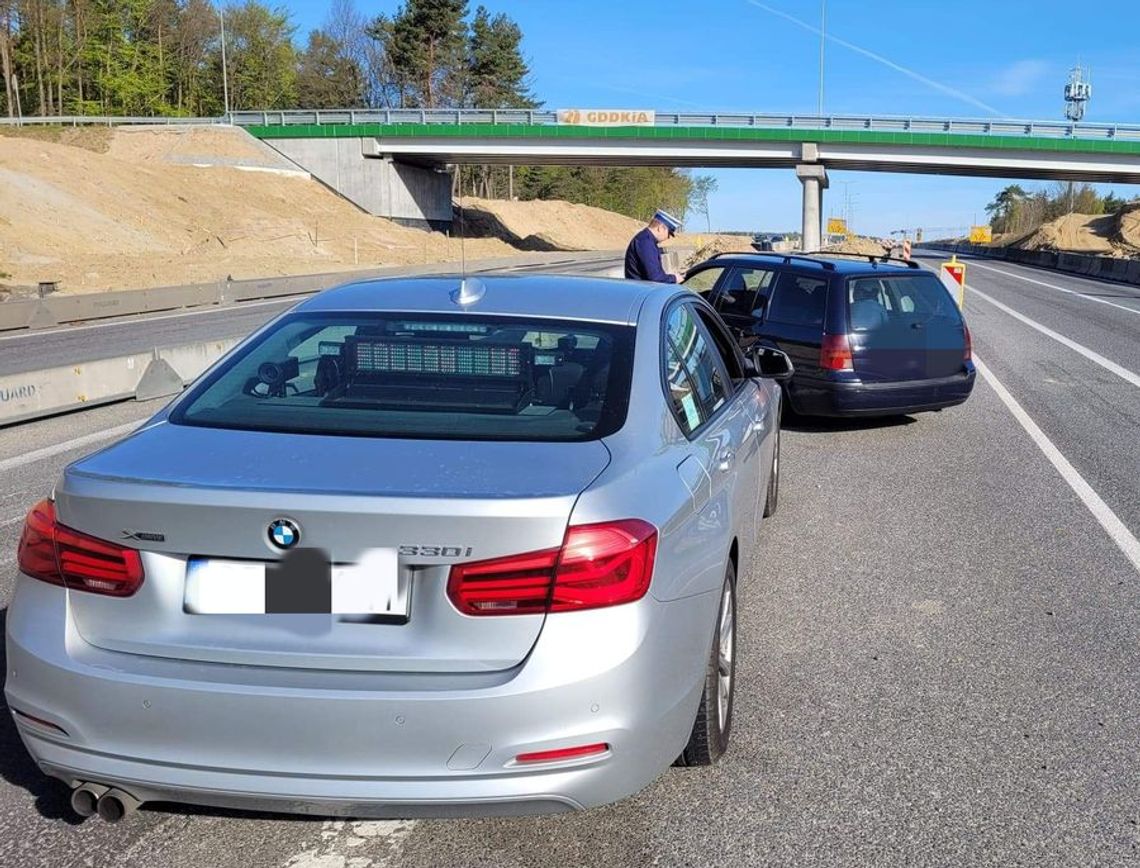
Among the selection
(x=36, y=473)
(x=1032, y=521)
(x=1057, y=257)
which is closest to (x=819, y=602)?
(x=1032, y=521)

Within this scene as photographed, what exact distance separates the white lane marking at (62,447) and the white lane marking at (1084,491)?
6.84m

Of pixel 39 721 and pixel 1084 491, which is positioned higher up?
pixel 39 721

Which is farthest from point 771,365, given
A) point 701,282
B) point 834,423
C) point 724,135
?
point 724,135

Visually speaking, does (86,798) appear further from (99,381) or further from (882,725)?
(99,381)

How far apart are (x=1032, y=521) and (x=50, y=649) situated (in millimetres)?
5963

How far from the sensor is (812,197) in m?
64.1

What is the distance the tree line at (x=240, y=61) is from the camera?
76.9 m

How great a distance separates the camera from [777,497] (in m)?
7.14

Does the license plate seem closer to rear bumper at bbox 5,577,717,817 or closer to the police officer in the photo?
rear bumper at bbox 5,577,717,817

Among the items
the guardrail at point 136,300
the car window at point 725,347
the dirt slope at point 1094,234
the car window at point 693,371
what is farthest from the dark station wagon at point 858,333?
the dirt slope at point 1094,234

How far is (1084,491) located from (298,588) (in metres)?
6.63

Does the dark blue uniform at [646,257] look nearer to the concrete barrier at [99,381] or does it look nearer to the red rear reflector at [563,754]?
the concrete barrier at [99,381]

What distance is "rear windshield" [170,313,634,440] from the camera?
10.9 feet

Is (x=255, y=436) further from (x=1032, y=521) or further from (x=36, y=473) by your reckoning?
(x=36, y=473)
